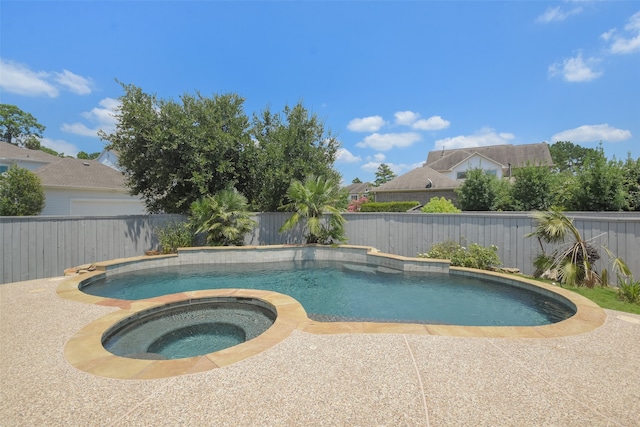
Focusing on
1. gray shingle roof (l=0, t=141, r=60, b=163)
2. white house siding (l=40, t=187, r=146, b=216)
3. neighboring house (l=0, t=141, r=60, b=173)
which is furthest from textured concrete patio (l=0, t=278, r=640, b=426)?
gray shingle roof (l=0, t=141, r=60, b=163)

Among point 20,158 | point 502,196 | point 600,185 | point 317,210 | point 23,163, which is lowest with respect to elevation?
point 317,210

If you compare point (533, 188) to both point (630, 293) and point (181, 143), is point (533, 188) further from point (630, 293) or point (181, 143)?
point (181, 143)

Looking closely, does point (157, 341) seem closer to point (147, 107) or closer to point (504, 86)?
point (147, 107)

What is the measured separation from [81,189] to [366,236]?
48.4 ft

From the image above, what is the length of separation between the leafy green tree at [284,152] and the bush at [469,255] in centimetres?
610

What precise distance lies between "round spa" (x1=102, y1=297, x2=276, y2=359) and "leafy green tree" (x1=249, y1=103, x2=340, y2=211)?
7124mm

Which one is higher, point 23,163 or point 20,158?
point 20,158

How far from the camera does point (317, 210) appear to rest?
1069 cm

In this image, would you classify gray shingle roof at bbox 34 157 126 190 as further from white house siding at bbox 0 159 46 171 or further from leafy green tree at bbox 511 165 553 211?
leafy green tree at bbox 511 165 553 211

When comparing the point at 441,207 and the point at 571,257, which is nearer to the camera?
the point at 571,257

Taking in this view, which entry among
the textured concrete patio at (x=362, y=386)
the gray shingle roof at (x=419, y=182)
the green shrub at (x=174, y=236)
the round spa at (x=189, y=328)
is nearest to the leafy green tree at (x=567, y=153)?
the gray shingle roof at (x=419, y=182)

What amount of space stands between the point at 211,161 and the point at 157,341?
7.78 meters

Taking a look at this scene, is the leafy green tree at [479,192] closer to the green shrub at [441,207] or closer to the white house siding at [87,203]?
the green shrub at [441,207]

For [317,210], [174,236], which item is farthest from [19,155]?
[317,210]
